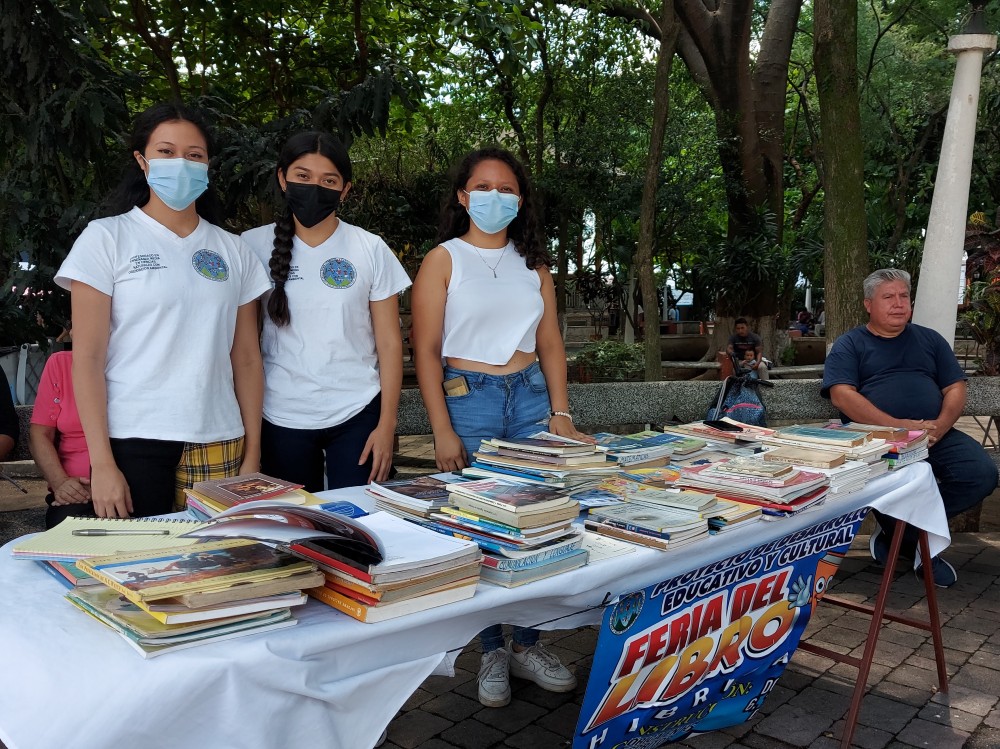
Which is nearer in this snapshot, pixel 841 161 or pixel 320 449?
pixel 320 449

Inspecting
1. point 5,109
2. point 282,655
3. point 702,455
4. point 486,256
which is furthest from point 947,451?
point 5,109

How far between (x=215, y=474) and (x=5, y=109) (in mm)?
2606

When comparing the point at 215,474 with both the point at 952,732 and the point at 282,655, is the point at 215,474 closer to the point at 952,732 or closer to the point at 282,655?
the point at 282,655

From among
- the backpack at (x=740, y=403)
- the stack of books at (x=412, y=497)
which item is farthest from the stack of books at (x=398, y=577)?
the backpack at (x=740, y=403)

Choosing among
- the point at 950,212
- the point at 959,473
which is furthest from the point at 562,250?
the point at 959,473

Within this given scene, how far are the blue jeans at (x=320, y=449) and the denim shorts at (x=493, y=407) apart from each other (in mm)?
333

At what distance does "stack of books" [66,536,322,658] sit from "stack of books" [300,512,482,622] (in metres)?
0.05

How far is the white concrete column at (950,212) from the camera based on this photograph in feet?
17.4

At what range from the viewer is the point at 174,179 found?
251 cm

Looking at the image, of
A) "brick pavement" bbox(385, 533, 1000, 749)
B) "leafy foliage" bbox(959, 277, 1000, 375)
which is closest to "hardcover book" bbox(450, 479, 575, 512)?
"brick pavement" bbox(385, 533, 1000, 749)

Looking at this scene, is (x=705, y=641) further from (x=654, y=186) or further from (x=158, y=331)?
(x=654, y=186)

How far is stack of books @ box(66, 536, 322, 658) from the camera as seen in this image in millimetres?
1468

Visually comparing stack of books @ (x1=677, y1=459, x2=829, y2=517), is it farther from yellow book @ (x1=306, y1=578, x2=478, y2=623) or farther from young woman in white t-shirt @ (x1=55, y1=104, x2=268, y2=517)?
young woman in white t-shirt @ (x1=55, y1=104, x2=268, y2=517)

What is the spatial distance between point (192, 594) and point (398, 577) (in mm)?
367
